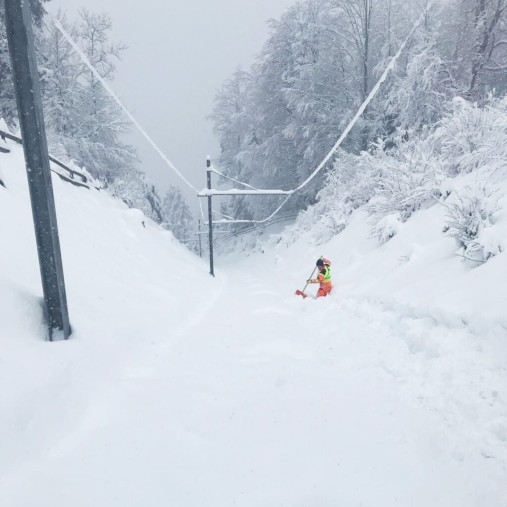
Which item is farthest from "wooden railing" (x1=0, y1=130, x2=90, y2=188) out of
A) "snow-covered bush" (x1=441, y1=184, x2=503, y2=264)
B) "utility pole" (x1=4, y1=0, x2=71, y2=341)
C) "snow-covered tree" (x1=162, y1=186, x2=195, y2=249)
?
A: "snow-covered tree" (x1=162, y1=186, x2=195, y2=249)

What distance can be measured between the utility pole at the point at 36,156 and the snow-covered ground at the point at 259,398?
0.26 m

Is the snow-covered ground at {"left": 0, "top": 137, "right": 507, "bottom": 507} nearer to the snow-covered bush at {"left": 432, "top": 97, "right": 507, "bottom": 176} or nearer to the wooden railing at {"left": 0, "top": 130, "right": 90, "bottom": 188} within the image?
the snow-covered bush at {"left": 432, "top": 97, "right": 507, "bottom": 176}

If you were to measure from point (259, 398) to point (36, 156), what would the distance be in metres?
2.92

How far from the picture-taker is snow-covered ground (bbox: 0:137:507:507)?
1936 mm

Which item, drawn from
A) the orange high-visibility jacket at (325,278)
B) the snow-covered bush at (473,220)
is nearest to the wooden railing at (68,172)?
the orange high-visibility jacket at (325,278)

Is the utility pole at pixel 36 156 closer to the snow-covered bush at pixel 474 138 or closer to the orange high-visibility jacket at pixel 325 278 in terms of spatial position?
the orange high-visibility jacket at pixel 325 278

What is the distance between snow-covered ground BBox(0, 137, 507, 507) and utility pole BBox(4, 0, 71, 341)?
26 centimetres

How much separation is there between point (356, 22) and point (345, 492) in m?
19.7

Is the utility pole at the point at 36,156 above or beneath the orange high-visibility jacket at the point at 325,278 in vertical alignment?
above

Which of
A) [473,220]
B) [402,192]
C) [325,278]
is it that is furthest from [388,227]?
[473,220]

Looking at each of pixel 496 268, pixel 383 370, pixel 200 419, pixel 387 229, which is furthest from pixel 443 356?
pixel 387 229

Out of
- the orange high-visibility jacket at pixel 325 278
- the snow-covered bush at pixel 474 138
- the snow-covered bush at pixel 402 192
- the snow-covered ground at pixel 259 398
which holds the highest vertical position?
the snow-covered bush at pixel 474 138

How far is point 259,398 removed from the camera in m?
2.88

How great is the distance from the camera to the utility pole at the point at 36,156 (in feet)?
9.09
